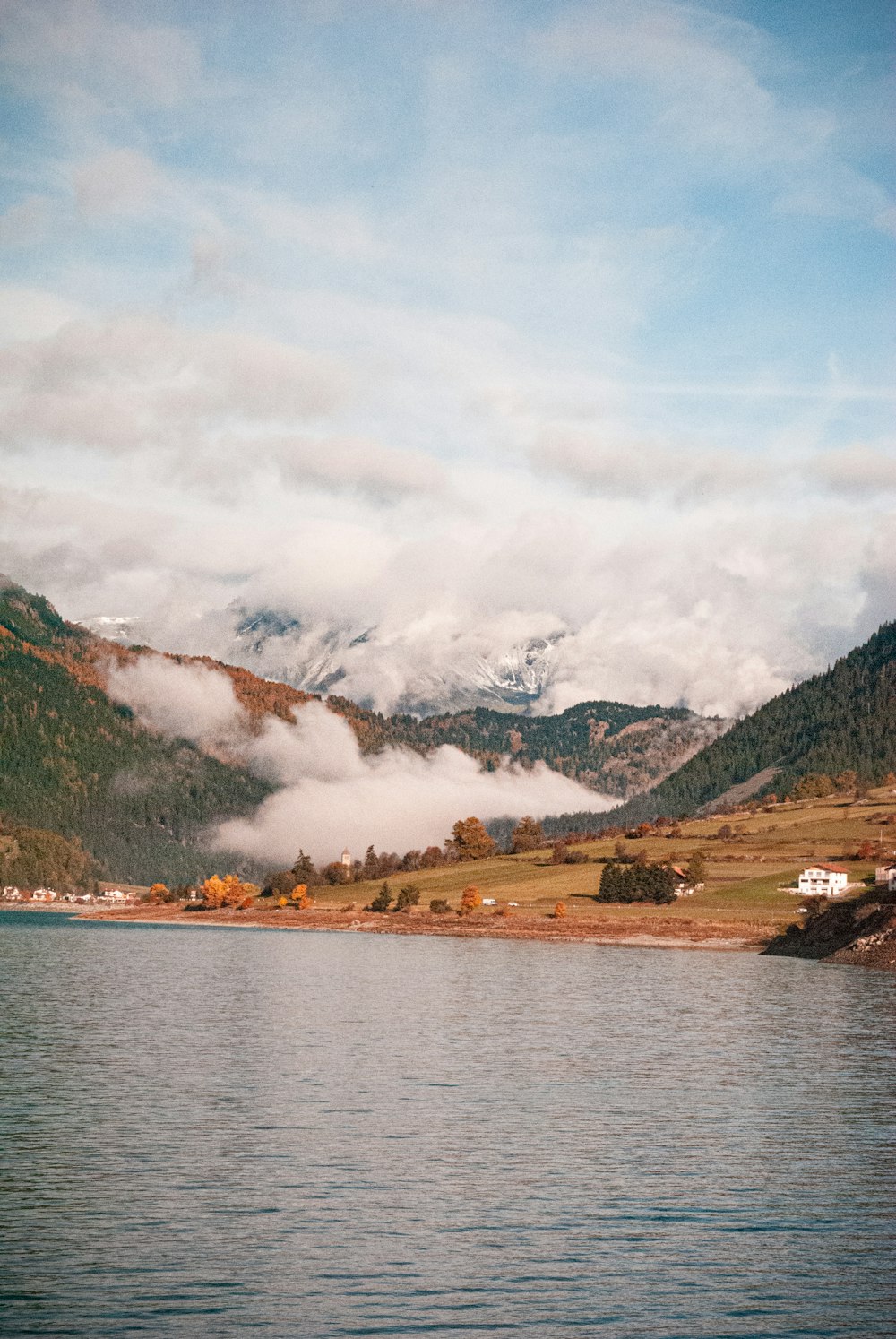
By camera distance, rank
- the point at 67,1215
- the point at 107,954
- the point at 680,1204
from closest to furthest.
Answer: the point at 67,1215 < the point at 680,1204 < the point at 107,954

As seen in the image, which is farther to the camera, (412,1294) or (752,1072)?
(752,1072)

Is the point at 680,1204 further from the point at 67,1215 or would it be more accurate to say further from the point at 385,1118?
the point at 67,1215

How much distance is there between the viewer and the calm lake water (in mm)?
30672

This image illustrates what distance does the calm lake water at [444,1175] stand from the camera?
101 ft

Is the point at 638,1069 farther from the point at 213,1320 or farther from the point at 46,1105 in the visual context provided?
the point at 213,1320

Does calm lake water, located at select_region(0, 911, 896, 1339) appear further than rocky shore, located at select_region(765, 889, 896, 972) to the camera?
No

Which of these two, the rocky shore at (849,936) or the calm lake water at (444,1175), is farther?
the rocky shore at (849,936)

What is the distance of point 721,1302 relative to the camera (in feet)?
102

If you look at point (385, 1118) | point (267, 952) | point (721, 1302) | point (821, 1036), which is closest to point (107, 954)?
point (267, 952)

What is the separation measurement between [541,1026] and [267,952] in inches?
4170

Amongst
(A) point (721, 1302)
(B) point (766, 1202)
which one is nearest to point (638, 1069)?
(B) point (766, 1202)

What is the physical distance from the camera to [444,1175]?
4369 cm

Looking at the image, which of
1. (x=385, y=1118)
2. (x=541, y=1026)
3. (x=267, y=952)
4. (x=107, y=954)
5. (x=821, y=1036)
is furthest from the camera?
(x=267, y=952)

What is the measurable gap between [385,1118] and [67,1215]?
18.0 m
